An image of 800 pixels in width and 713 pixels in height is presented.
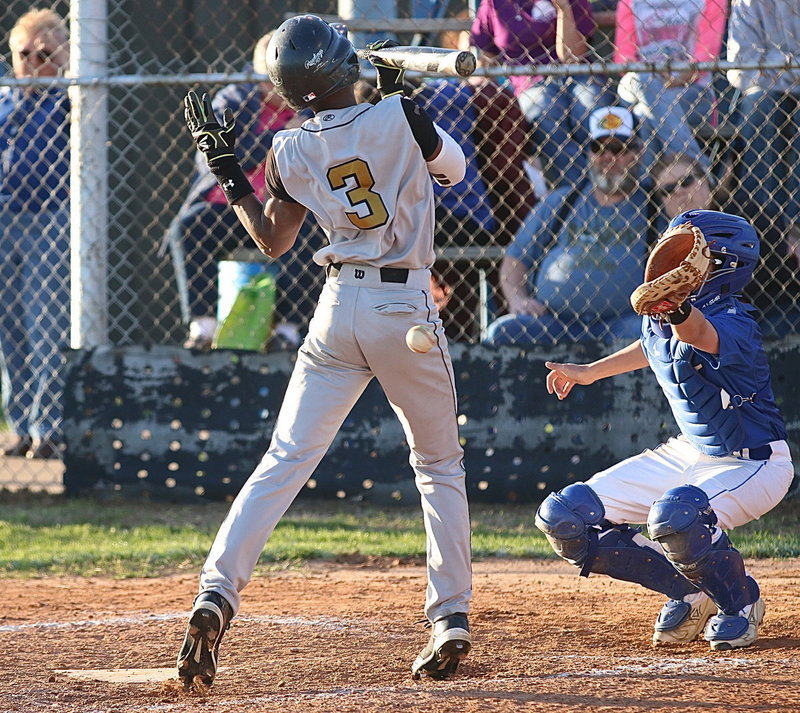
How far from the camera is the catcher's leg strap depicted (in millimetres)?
3316

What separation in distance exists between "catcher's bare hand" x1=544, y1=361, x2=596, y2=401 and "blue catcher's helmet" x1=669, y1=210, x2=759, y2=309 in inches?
15.9

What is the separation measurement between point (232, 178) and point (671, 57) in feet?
10.6

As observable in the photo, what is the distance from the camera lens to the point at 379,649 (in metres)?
3.64

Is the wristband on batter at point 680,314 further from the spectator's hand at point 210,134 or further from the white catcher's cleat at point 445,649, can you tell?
the spectator's hand at point 210,134

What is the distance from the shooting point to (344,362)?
3332mm

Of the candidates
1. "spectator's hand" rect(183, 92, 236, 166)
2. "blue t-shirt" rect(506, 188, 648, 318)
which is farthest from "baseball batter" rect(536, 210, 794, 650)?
"blue t-shirt" rect(506, 188, 648, 318)

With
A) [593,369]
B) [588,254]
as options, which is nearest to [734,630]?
[593,369]

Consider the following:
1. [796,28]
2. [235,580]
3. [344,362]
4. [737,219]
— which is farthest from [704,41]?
[235,580]

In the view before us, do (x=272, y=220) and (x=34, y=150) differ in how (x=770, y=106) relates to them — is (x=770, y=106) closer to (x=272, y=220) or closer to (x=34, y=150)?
(x=272, y=220)

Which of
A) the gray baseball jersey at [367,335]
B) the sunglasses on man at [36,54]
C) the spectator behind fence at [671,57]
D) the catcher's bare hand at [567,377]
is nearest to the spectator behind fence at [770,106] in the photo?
the spectator behind fence at [671,57]

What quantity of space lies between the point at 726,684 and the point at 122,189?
730cm

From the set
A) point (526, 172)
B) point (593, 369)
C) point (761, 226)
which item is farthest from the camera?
point (526, 172)

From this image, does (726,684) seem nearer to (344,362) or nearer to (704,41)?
(344,362)

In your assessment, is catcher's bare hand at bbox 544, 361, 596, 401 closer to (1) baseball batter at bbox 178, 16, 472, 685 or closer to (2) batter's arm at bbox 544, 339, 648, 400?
(2) batter's arm at bbox 544, 339, 648, 400
